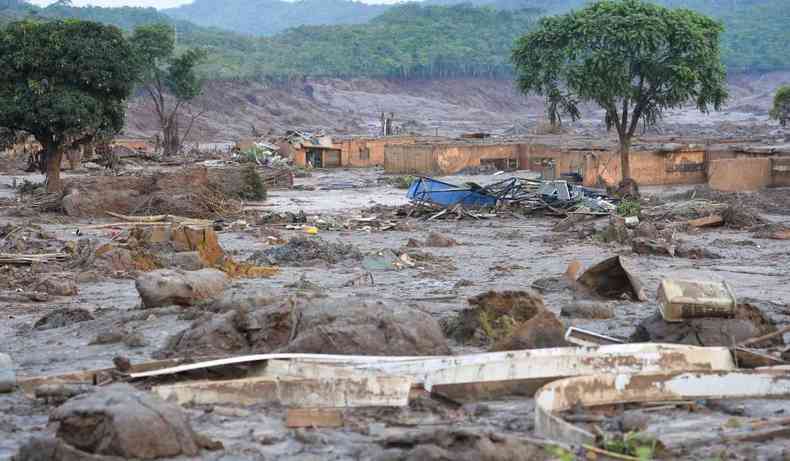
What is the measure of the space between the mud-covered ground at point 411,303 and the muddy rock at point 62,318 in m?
0.12

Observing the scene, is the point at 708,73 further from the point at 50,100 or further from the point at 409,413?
the point at 409,413

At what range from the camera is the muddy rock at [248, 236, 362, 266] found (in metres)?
16.6

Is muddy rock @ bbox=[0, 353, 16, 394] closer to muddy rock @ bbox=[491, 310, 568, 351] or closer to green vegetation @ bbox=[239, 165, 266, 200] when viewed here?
muddy rock @ bbox=[491, 310, 568, 351]

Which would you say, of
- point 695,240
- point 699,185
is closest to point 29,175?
point 699,185

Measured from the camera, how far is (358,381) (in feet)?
23.5

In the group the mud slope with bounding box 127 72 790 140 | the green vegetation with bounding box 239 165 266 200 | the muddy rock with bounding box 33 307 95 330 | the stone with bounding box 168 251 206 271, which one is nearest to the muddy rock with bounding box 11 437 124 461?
the muddy rock with bounding box 33 307 95 330

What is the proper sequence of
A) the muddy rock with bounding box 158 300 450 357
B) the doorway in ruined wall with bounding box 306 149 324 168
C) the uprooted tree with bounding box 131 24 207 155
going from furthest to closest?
the uprooted tree with bounding box 131 24 207 155, the doorway in ruined wall with bounding box 306 149 324 168, the muddy rock with bounding box 158 300 450 357

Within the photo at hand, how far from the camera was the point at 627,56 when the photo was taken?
89.4 ft

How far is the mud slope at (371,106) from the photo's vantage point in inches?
2992

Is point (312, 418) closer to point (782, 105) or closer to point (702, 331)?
point (702, 331)

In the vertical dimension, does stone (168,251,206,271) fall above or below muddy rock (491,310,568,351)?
below

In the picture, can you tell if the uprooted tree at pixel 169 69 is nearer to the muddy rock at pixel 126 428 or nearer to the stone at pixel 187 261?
the stone at pixel 187 261

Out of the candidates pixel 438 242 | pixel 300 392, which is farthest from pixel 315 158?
pixel 300 392

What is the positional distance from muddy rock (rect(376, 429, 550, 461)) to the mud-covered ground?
0.03 m
